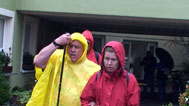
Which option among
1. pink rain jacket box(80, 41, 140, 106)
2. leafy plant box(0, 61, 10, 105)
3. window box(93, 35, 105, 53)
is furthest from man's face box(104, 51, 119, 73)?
window box(93, 35, 105, 53)

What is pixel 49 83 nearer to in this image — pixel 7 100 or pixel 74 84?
pixel 74 84

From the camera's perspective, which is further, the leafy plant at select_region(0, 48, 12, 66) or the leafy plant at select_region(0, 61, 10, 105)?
the leafy plant at select_region(0, 48, 12, 66)

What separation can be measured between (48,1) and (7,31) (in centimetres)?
131

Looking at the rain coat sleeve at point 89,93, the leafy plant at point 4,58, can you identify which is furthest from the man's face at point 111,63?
the leafy plant at point 4,58

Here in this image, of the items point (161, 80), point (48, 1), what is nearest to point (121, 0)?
point (48, 1)

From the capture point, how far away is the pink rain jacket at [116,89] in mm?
2838

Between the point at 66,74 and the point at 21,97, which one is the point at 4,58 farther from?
the point at 66,74

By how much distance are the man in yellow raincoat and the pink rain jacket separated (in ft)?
0.94

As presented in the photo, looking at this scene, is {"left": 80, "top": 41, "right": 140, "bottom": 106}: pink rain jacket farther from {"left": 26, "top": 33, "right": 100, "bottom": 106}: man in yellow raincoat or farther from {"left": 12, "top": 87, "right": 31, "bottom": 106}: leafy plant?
{"left": 12, "top": 87, "right": 31, "bottom": 106}: leafy plant

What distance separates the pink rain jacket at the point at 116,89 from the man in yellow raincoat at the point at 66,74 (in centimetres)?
29

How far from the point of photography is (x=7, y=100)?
24.8 ft

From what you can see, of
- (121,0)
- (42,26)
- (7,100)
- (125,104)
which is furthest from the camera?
(42,26)

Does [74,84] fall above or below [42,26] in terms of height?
below

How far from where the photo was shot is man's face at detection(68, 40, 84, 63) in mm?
3191
